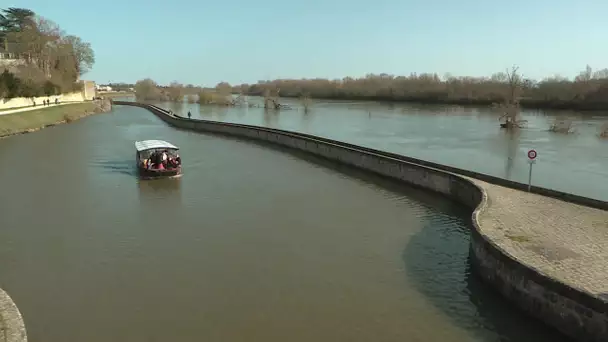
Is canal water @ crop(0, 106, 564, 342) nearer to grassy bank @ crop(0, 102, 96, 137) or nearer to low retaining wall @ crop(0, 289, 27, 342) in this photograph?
low retaining wall @ crop(0, 289, 27, 342)

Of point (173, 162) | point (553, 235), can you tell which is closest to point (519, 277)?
point (553, 235)

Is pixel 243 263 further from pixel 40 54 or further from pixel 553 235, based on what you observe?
pixel 40 54

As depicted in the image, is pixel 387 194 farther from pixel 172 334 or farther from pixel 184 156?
pixel 184 156

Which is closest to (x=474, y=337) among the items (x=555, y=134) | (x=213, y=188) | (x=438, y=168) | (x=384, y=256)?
(x=384, y=256)

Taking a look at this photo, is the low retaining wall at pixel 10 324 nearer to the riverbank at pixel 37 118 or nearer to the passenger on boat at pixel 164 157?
the passenger on boat at pixel 164 157

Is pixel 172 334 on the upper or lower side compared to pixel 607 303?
lower

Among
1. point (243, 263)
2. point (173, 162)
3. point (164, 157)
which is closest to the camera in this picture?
point (243, 263)

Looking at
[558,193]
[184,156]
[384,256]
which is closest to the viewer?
[384,256]
